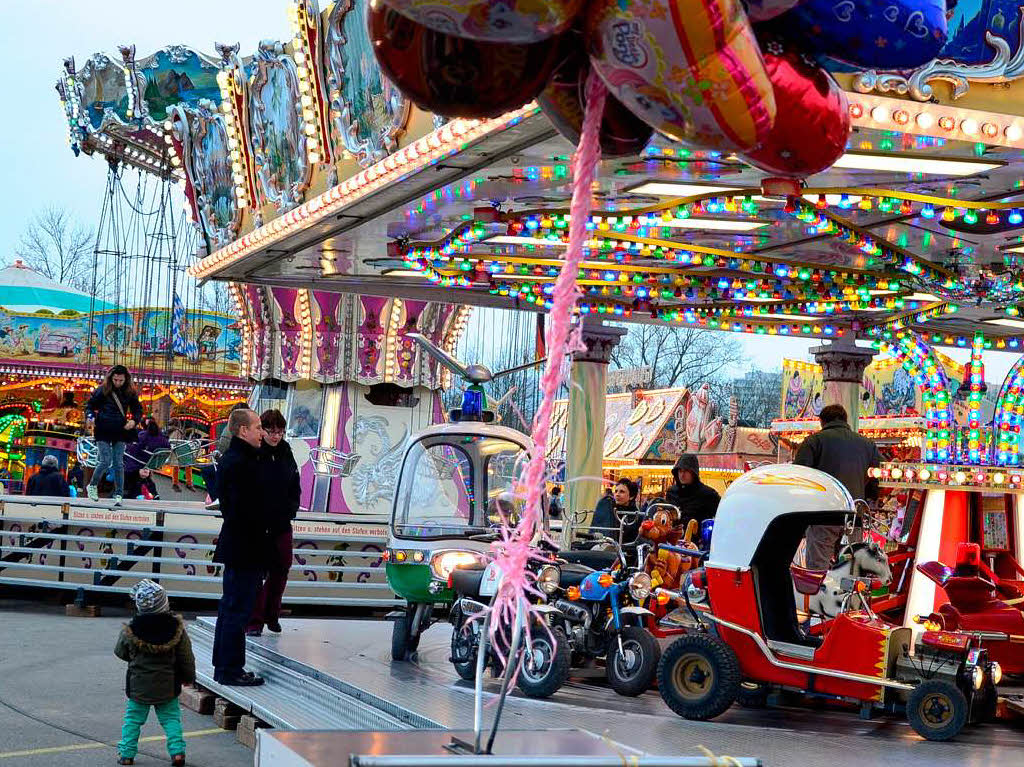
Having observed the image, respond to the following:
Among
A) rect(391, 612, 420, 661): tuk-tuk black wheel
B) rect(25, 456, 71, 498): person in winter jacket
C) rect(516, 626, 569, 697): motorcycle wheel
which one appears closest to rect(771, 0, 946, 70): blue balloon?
rect(516, 626, 569, 697): motorcycle wheel

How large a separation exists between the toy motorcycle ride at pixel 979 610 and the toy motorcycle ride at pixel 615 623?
5.27ft

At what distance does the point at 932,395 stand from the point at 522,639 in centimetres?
540

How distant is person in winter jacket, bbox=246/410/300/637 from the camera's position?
7.34 m

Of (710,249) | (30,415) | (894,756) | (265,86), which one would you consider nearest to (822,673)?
(894,756)

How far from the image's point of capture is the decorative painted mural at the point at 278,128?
11.1 meters

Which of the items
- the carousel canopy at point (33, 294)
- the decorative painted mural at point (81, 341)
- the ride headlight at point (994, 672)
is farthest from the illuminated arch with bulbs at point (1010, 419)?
the carousel canopy at point (33, 294)

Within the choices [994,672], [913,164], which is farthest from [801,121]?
[913,164]

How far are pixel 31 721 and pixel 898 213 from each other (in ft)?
23.5

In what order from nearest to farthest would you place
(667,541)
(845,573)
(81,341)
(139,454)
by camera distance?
(845,573) → (667,541) → (139,454) → (81,341)

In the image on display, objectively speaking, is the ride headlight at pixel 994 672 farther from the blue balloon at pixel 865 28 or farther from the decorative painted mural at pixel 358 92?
the decorative painted mural at pixel 358 92

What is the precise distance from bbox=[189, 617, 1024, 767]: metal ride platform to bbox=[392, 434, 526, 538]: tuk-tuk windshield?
888mm

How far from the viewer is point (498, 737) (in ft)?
9.00

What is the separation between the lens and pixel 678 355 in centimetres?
5362

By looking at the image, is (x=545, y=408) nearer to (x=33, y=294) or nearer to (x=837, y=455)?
(x=837, y=455)
